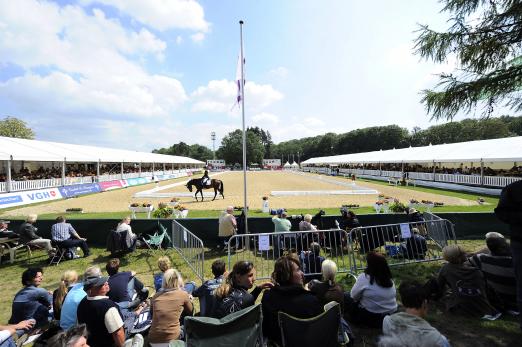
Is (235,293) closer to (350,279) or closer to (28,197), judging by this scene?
(350,279)

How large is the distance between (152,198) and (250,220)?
14145 mm

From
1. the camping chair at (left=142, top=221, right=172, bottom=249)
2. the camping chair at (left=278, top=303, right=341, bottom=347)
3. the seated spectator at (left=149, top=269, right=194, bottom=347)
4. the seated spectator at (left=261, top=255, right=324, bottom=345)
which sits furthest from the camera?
the camping chair at (left=142, top=221, right=172, bottom=249)

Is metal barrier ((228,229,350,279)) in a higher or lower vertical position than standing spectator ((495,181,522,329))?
lower

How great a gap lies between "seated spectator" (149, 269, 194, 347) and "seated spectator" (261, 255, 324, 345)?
104 centimetres

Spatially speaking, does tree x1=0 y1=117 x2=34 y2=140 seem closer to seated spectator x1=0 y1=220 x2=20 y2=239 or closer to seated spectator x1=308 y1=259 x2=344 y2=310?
seated spectator x1=0 y1=220 x2=20 y2=239

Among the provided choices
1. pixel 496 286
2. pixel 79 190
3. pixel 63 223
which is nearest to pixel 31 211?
pixel 79 190

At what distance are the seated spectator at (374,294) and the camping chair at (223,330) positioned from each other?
176 cm

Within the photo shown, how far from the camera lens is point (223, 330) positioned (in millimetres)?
Result: 2951

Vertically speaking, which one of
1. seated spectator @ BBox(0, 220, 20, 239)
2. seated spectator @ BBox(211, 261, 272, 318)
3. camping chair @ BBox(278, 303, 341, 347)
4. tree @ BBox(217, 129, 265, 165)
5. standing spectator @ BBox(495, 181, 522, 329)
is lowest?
seated spectator @ BBox(0, 220, 20, 239)

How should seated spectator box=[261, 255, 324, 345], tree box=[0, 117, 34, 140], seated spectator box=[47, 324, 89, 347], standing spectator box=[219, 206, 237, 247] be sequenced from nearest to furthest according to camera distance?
seated spectator box=[47, 324, 89, 347] < seated spectator box=[261, 255, 324, 345] < standing spectator box=[219, 206, 237, 247] < tree box=[0, 117, 34, 140]

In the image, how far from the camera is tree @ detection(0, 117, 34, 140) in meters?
59.5

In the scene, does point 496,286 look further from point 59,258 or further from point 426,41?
point 59,258

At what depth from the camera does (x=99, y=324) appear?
3299 millimetres

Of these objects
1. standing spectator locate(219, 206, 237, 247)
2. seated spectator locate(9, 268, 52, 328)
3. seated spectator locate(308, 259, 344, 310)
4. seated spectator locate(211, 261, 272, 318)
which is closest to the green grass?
standing spectator locate(219, 206, 237, 247)
